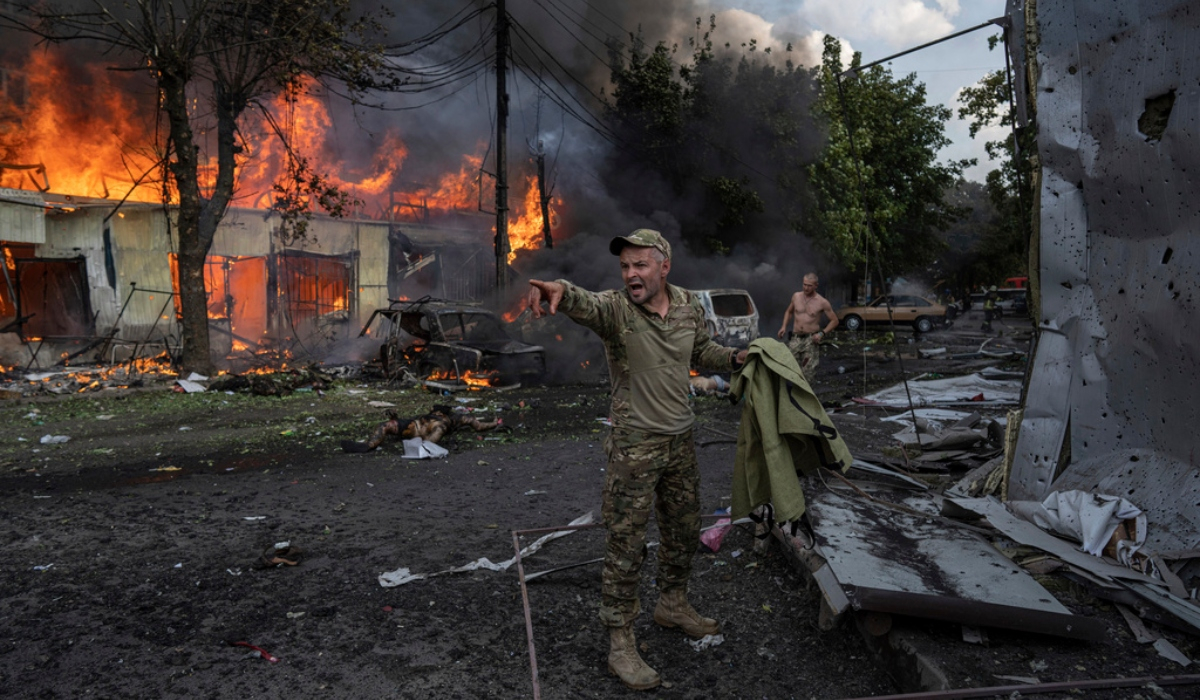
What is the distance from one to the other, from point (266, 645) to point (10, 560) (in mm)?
2154

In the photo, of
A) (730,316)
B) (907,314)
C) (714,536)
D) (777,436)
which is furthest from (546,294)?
(907,314)

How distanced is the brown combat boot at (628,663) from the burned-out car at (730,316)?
453 inches

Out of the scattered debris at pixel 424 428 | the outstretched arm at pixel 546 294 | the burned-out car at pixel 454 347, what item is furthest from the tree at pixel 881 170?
the outstretched arm at pixel 546 294

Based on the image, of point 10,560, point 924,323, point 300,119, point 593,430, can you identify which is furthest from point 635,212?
point 10,560

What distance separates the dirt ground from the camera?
3.00 m

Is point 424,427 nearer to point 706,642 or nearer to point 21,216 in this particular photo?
point 706,642

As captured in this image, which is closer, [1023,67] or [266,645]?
[266,645]

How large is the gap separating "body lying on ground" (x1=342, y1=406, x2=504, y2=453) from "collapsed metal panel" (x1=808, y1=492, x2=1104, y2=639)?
15.4ft

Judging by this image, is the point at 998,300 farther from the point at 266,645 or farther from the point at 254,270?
the point at 266,645

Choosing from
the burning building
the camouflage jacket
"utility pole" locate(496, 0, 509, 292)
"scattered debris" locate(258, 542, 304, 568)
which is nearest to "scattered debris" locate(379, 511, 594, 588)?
"scattered debris" locate(258, 542, 304, 568)

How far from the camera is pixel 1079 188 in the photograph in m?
4.30

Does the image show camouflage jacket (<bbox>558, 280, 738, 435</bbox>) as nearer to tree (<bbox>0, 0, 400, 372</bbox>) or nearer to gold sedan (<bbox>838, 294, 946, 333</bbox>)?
tree (<bbox>0, 0, 400, 372</bbox>)

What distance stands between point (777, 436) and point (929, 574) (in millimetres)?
1012

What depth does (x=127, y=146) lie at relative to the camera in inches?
688
